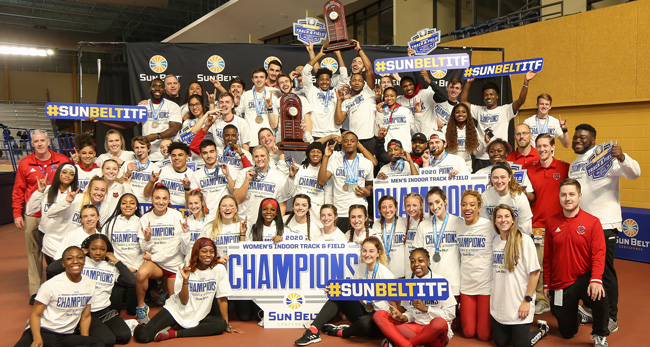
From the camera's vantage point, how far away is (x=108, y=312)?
5074mm

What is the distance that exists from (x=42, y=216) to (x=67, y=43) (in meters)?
26.4

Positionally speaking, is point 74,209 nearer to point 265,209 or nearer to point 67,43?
point 265,209

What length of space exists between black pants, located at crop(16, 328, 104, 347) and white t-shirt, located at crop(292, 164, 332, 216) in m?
2.93

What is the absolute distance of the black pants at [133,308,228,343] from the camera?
194 inches

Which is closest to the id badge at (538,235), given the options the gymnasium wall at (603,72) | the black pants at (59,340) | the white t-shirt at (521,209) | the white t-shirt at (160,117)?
the white t-shirt at (521,209)

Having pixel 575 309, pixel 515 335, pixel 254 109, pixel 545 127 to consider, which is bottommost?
pixel 515 335

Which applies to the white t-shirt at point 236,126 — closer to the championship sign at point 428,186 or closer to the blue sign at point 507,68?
the championship sign at point 428,186

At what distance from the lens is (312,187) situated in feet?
21.5

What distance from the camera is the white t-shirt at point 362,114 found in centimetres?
769

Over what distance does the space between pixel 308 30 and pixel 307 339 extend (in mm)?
4959

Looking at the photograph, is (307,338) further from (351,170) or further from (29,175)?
(29,175)

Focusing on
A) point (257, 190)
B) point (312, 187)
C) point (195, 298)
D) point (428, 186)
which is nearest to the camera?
point (195, 298)

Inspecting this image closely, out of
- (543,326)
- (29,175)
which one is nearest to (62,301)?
(29,175)

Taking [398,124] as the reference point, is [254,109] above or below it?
above
